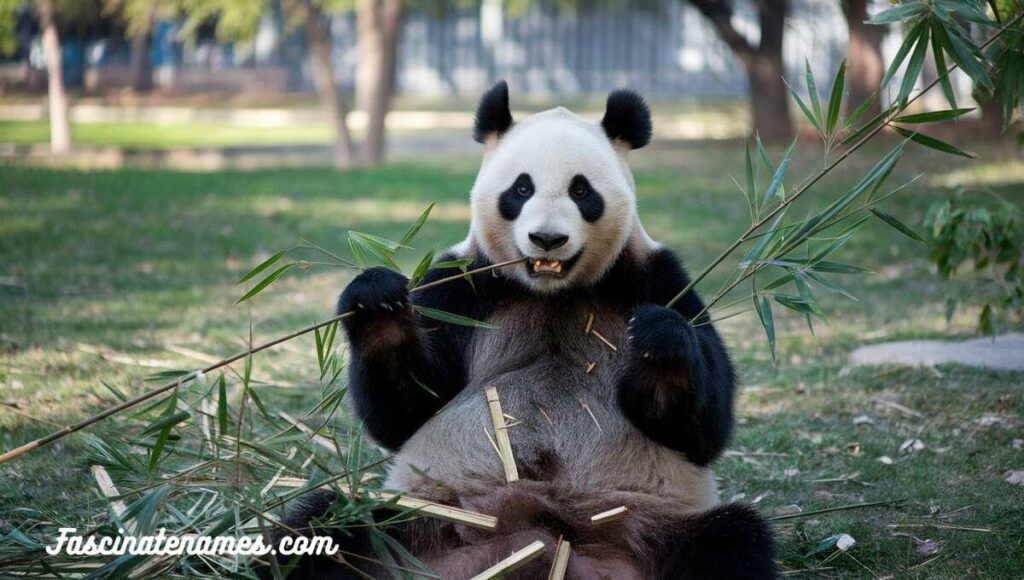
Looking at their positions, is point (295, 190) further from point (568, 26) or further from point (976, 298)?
point (568, 26)

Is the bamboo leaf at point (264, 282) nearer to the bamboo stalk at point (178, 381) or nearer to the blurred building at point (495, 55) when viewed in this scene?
the bamboo stalk at point (178, 381)

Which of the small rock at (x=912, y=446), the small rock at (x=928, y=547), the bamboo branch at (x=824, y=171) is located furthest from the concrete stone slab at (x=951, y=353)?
the bamboo branch at (x=824, y=171)

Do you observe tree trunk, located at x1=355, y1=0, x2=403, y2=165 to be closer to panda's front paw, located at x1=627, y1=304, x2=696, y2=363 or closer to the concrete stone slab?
the concrete stone slab

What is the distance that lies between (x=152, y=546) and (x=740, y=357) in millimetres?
4232

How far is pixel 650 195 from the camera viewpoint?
13.7 m

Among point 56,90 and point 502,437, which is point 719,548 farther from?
point 56,90

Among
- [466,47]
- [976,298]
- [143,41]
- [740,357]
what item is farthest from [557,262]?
[466,47]

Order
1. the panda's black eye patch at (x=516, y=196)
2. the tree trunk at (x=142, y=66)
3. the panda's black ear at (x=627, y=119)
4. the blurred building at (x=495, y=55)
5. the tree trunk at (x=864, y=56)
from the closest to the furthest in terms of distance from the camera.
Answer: the panda's black eye patch at (x=516, y=196) → the panda's black ear at (x=627, y=119) → the tree trunk at (x=864, y=56) → the tree trunk at (x=142, y=66) → the blurred building at (x=495, y=55)

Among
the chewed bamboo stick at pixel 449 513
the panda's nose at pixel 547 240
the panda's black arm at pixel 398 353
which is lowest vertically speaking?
the chewed bamboo stick at pixel 449 513

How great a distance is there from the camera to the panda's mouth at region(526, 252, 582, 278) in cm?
369

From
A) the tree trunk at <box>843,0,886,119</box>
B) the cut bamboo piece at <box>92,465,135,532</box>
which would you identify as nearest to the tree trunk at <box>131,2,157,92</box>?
the tree trunk at <box>843,0,886,119</box>

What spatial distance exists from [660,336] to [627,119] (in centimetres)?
97

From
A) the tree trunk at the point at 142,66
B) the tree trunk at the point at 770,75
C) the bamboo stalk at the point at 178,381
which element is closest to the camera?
the bamboo stalk at the point at 178,381

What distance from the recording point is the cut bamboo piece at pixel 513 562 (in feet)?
10.6
